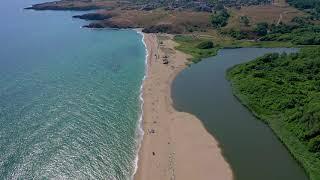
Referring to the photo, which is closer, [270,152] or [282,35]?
[270,152]

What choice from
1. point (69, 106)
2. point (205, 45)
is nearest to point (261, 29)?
point (205, 45)

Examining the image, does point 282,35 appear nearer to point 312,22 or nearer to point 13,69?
point 312,22

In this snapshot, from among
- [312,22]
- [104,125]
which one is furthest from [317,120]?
[312,22]

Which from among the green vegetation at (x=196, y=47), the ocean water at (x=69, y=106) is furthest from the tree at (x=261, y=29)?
the ocean water at (x=69, y=106)

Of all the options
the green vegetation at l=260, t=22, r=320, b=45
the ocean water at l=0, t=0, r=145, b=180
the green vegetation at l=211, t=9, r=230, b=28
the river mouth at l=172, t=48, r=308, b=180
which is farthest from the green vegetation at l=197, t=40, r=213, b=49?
the green vegetation at l=211, t=9, r=230, b=28

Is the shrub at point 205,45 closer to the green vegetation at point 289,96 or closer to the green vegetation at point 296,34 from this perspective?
the green vegetation at point 296,34

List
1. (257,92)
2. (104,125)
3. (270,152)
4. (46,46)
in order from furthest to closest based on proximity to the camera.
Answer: (46,46) → (257,92) → (104,125) → (270,152)
